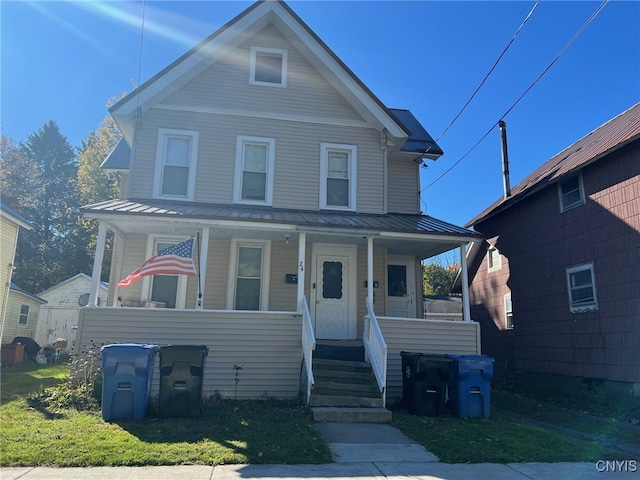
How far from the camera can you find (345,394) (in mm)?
8211

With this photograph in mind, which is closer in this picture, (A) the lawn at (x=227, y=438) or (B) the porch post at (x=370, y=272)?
(A) the lawn at (x=227, y=438)

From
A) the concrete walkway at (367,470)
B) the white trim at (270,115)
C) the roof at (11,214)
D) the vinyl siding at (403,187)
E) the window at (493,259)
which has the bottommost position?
the concrete walkway at (367,470)

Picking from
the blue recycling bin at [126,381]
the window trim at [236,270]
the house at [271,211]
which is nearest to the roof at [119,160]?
the house at [271,211]

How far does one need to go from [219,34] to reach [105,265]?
23.6 m

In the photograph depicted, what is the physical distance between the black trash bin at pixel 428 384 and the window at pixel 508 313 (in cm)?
738

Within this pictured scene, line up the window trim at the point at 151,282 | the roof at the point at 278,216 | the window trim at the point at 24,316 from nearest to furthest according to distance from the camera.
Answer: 1. the roof at the point at 278,216
2. the window trim at the point at 151,282
3. the window trim at the point at 24,316

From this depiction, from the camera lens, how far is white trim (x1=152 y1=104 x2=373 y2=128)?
11.3 metres

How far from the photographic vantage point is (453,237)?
10.2 metres

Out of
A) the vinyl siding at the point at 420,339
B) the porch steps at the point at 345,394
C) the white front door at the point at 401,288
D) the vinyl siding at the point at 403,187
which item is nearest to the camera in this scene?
the porch steps at the point at 345,394

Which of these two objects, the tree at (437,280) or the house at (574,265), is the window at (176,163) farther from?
the tree at (437,280)

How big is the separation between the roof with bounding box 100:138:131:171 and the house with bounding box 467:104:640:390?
11.1 meters

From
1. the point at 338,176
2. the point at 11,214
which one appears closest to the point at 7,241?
the point at 11,214

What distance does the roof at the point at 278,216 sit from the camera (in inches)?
364

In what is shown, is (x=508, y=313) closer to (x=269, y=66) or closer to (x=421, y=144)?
(x=421, y=144)
